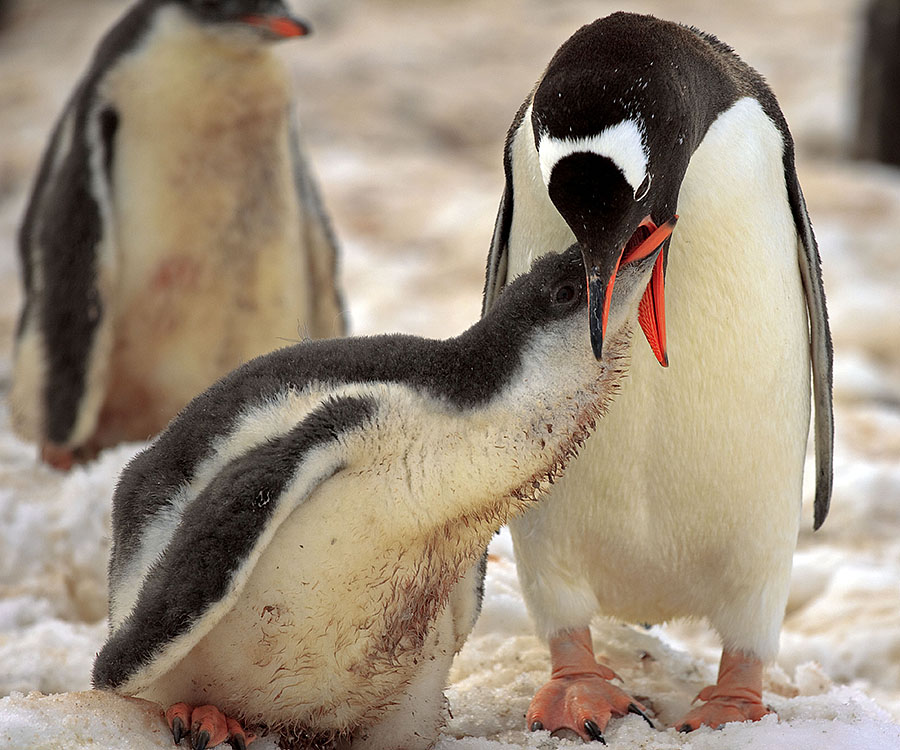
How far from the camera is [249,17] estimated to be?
3.50 meters

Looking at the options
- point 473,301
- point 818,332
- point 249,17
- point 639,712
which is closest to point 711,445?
point 818,332

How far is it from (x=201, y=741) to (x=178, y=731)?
0.13ft

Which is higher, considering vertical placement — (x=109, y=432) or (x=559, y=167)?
(x=559, y=167)

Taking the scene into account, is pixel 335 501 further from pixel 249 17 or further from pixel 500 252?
pixel 249 17

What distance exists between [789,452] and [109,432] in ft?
7.19

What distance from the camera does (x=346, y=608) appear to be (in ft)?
5.55

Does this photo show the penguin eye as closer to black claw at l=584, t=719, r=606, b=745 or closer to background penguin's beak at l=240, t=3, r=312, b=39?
black claw at l=584, t=719, r=606, b=745

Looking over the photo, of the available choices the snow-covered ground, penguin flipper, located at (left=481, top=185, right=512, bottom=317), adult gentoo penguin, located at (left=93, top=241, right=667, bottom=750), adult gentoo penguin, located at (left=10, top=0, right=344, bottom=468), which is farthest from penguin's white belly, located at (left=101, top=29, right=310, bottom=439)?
adult gentoo penguin, located at (left=93, top=241, right=667, bottom=750)

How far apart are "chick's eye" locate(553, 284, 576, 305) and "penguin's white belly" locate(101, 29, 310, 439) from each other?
1.97m

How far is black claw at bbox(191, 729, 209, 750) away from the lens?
5.60ft

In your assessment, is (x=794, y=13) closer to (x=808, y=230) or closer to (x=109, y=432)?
(x=109, y=432)

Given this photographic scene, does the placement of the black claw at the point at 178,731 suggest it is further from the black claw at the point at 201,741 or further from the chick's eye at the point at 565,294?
the chick's eye at the point at 565,294

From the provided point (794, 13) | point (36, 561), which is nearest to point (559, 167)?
point (36, 561)

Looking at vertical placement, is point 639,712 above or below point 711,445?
below
